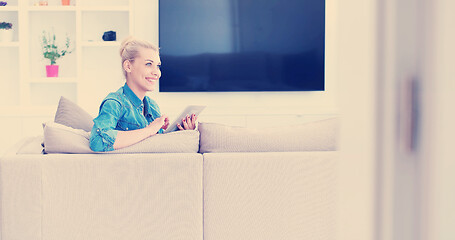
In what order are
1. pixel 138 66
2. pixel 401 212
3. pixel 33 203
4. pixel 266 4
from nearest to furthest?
pixel 401 212
pixel 33 203
pixel 138 66
pixel 266 4

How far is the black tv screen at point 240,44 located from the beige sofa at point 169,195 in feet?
10.3

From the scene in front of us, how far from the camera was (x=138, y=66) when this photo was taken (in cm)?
231

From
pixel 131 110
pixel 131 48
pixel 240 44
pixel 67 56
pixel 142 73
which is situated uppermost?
pixel 240 44

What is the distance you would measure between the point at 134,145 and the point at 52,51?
3.24 metres

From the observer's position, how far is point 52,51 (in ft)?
15.4

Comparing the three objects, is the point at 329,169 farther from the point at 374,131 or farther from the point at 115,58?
the point at 115,58

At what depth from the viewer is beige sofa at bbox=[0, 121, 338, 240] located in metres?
1.70

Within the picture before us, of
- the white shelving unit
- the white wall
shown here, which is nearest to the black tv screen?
the white wall

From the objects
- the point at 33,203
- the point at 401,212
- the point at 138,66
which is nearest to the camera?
the point at 401,212

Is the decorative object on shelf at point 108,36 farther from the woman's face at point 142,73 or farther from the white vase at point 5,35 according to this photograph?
the woman's face at point 142,73

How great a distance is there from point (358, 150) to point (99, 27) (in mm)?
4809

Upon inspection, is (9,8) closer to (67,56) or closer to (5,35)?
(5,35)

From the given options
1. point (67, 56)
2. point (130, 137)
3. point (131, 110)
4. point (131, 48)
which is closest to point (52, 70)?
point (67, 56)

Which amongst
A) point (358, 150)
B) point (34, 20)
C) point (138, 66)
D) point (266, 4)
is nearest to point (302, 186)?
point (138, 66)
